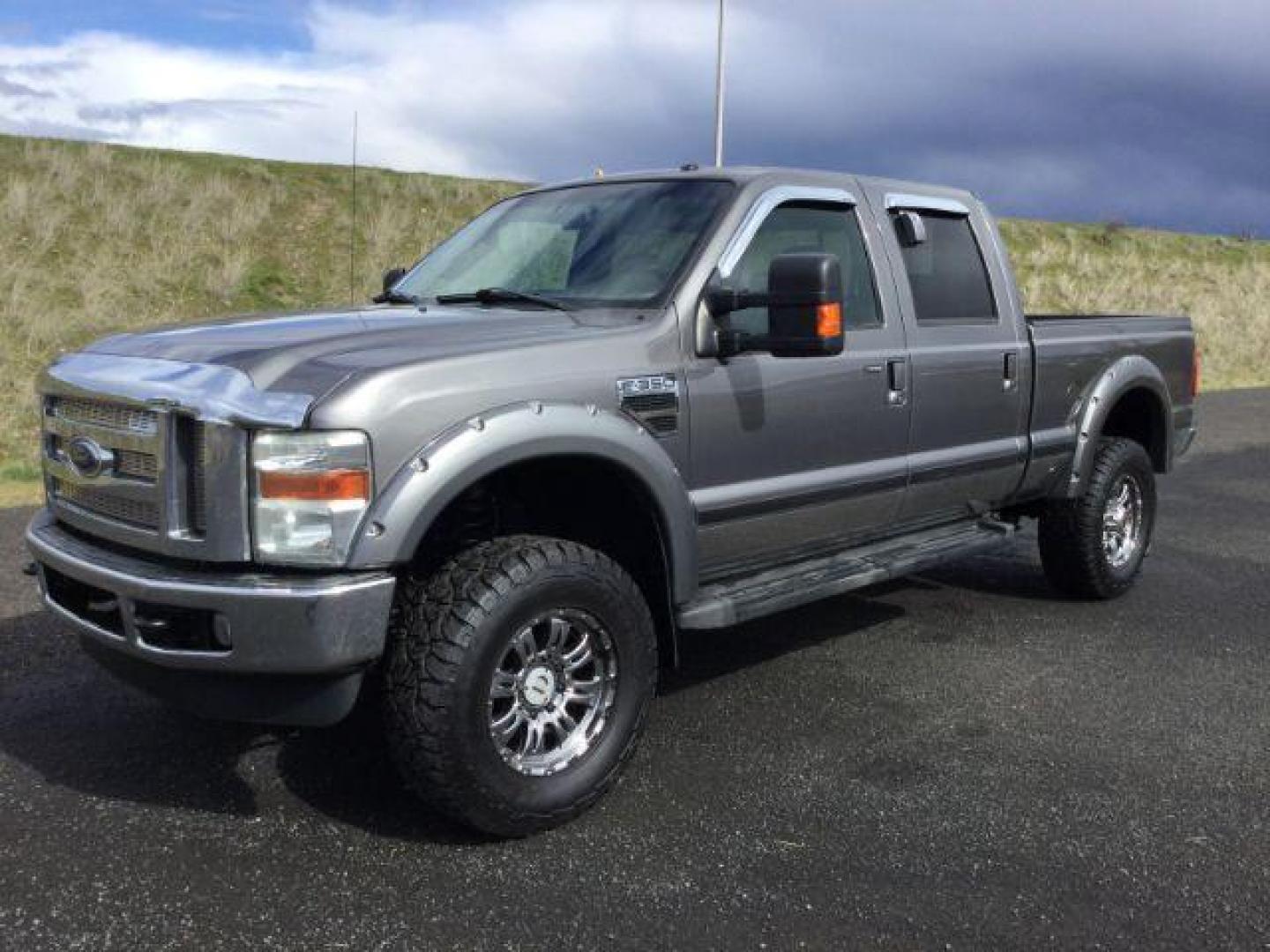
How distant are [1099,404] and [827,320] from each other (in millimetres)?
2720

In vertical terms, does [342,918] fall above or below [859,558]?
below

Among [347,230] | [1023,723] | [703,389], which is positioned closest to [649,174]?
[703,389]

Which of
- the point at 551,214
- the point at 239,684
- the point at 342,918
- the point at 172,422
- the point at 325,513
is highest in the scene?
the point at 551,214

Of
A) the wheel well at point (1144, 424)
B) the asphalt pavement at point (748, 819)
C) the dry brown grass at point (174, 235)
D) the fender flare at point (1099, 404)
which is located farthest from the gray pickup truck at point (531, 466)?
the dry brown grass at point (174, 235)

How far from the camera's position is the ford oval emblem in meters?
3.41

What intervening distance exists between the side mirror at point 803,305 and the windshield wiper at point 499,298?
719 mm

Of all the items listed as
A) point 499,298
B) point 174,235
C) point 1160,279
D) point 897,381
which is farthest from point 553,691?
point 1160,279

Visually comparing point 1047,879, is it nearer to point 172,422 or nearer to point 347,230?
point 172,422

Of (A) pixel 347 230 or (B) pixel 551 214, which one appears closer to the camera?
(B) pixel 551 214

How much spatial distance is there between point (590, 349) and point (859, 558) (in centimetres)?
161

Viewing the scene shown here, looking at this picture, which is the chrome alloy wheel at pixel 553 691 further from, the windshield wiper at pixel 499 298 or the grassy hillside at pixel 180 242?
the grassy hillside at pixel 180 242

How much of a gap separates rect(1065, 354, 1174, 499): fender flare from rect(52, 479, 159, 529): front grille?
13.9ft

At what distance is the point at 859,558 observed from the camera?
15.2 ft

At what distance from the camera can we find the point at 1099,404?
19.1ft
